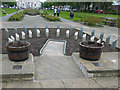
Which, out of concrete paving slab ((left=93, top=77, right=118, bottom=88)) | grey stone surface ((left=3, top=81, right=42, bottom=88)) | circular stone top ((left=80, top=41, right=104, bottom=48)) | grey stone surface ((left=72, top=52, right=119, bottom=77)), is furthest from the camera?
circular stone top ((left=80, top=41, right=104, bottom=48))

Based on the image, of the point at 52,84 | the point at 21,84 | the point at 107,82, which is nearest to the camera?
the point at 21,84

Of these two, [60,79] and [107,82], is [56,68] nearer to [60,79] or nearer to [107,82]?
[60,79]

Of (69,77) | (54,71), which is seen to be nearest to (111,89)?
(69,77)

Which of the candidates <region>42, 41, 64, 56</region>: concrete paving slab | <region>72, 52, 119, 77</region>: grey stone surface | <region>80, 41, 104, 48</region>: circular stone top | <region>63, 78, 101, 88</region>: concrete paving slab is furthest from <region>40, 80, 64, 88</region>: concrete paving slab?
<region>42, 41, 64, 56</region>: concrete paving slab

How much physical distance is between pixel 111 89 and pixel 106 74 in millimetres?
718

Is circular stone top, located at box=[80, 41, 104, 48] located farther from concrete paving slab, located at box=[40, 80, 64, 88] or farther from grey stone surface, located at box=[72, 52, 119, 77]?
concrete paving slab, located at box=[40, 80, 64, 88]

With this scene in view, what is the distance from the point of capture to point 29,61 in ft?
16.6

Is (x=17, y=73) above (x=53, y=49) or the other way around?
the other way around

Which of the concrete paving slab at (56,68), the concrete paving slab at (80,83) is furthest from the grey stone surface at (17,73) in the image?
the concrete paving slab at (80,83)

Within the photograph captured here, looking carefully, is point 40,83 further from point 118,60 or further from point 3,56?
point 118,60

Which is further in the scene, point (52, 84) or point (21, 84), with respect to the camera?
point (52, 84)

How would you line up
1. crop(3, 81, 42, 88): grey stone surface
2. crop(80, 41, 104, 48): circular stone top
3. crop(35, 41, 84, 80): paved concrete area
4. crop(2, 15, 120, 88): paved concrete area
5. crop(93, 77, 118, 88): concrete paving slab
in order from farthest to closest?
1. crop(80, 41, 104, 48): circular stone top
2. crop(35, 41, 84, 80): paved concrete area
3. crop(93, 77, 118, 88): concrete paving slab
4. crop(2, 15, 120, 88): paved concrete area
5. crop(3, 81, 42, 88): grey stone surface

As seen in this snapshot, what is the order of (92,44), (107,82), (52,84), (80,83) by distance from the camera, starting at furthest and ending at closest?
(92,44), (107,82), (80,83), (52,84)

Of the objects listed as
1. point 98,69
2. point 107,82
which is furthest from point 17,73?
point 107,82
